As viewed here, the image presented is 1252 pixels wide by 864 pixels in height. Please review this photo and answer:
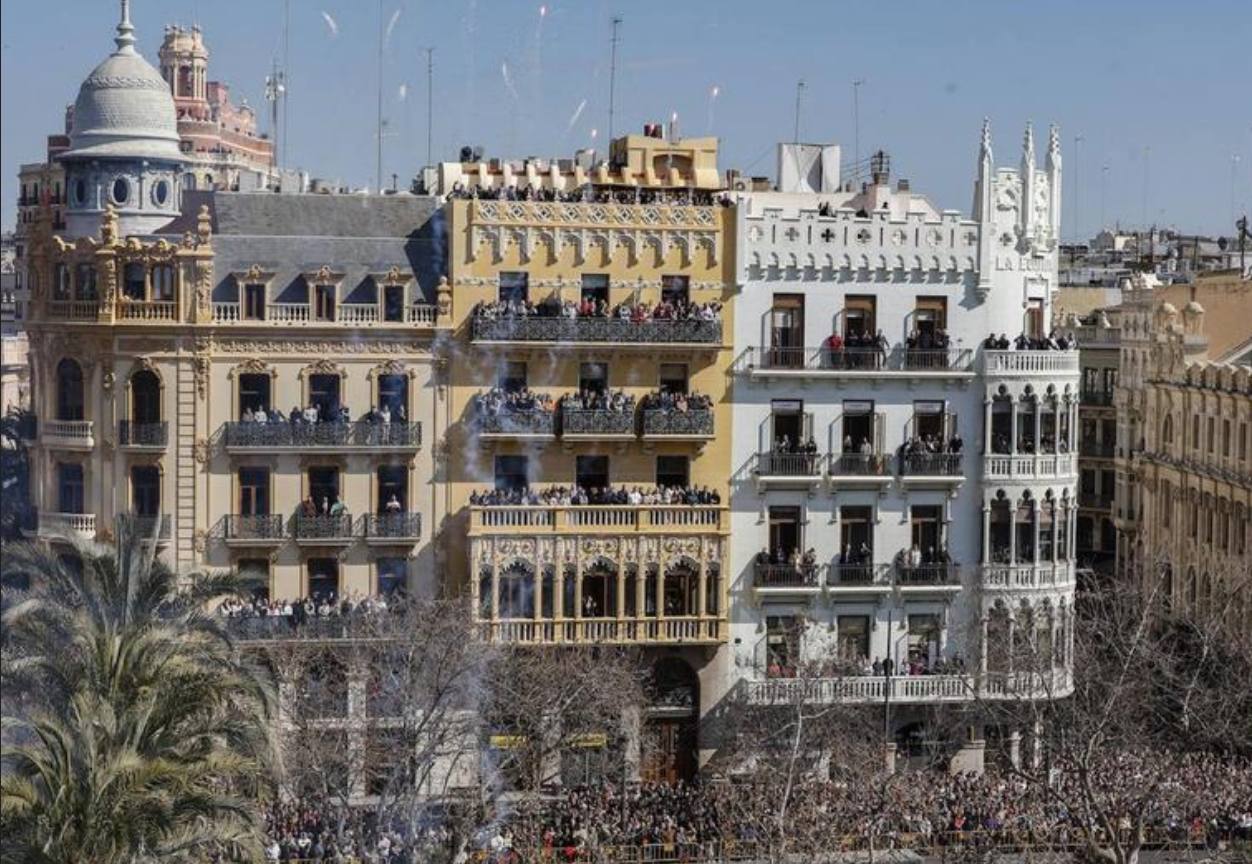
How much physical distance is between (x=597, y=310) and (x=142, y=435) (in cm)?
1037

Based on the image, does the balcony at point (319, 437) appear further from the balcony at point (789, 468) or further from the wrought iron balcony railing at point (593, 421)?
the balcony at point (789, 468)

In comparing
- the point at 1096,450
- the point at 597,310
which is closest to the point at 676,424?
the point at 597,310

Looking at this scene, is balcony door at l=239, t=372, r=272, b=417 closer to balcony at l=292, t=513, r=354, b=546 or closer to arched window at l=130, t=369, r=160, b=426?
arched window at l=130, t=369, r=160, b=426

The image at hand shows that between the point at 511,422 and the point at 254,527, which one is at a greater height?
the point at 511,422

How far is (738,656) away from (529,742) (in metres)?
6.59

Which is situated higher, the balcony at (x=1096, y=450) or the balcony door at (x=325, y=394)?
the balcony door at (x=325, y=394)

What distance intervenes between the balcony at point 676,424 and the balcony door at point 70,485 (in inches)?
493

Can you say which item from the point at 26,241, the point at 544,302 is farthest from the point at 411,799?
the point at 26,241

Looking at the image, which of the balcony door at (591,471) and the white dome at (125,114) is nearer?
the balcony door at (591,471)

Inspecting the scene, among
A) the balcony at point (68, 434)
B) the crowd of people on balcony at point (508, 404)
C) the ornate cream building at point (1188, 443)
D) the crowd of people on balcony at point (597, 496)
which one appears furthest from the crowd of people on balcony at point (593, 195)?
the ornate cream building at point (1188, 443)

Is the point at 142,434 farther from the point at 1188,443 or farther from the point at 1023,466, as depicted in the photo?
the point at 1188,443

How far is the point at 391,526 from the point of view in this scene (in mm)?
53844

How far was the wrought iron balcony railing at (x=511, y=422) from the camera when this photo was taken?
54.1m

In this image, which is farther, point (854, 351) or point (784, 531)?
point (784, 531)
